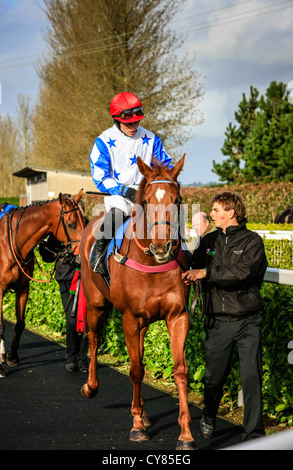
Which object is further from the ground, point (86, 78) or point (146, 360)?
point (86, 78)

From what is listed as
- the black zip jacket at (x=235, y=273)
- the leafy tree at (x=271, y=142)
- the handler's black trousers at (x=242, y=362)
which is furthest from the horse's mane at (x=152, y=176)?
the leafy tree at (x=271, y=142)

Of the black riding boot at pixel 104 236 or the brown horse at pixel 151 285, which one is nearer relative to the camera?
the brown horse at pixel 151 285

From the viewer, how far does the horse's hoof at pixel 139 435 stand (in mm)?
3846

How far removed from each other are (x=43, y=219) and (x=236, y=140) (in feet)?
79.9

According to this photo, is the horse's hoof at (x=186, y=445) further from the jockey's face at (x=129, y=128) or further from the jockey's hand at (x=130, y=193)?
the jockey's face at (x=129, y=128)

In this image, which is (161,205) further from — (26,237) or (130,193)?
(26,237)

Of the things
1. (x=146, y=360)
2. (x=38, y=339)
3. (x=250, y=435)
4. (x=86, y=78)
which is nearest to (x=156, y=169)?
(x=250, y=435)

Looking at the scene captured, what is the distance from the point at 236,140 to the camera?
29.6 metres

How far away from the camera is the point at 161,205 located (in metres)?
3.56

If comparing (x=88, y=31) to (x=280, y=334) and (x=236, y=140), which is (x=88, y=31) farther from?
(x=280, y=334)

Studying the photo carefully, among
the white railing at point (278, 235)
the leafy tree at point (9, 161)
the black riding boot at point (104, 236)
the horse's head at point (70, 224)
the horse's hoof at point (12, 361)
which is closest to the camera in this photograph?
the black riding boot at point (104, 236)

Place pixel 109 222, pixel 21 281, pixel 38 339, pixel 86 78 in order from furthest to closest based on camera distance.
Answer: pixel 86 78 → pixel 38 339 → pixel 21 281 → pixel 109 222

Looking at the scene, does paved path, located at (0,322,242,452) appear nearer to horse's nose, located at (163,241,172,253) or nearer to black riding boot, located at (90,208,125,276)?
black riding boot, located at (90,208,125,276)

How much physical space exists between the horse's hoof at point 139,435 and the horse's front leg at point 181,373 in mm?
344
